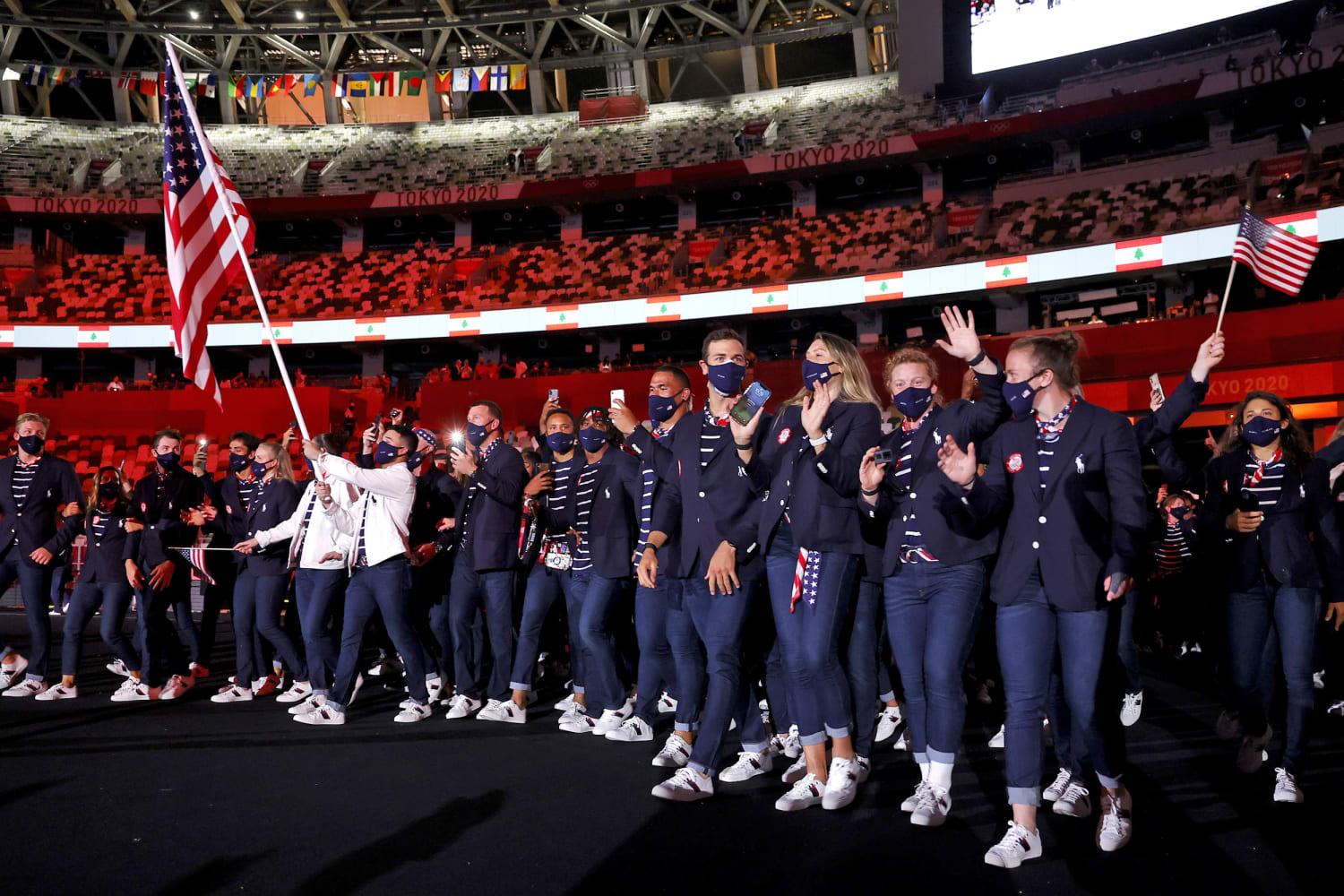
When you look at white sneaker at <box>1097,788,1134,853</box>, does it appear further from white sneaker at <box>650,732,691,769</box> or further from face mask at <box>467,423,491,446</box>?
face mask at <box>467,423,491,446</box>

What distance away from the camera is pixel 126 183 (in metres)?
30.8

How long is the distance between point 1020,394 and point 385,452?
4.06 m

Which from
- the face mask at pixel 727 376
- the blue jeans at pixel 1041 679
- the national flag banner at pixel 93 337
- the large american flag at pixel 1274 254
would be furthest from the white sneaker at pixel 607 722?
the national flag banner at pixel 93 337

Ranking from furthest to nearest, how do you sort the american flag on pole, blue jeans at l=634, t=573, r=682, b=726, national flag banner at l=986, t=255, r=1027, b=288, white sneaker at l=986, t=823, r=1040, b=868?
national flag banner at l=986, t=255, r=1027, b=288, the american flag on pole, blue jeans at l=634, t=573, r=682, b=726, white sneaker at l=986, t=823, r=1040, b=868

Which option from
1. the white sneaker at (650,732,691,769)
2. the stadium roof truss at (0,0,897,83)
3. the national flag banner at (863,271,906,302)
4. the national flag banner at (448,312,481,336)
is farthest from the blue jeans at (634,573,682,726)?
the stadium roof truss at (0,0,897,83)

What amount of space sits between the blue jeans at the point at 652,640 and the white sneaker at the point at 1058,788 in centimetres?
190

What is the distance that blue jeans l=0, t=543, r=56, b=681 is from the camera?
7.24m

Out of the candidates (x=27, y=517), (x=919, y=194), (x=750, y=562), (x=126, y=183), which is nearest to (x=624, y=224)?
(x=919, y=194)

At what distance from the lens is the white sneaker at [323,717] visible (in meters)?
6.19

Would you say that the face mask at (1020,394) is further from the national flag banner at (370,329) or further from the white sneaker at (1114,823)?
the national flag banner at (370,329)

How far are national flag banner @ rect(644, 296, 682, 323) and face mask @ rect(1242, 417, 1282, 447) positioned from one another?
68.0 feet

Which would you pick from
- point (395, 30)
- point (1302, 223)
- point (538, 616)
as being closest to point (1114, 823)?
point (538, 616)

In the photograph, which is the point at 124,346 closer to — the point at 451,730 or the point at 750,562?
the point at 451,730

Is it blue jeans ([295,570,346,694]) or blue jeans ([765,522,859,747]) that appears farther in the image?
blue jeans ([295,570,346,694])
